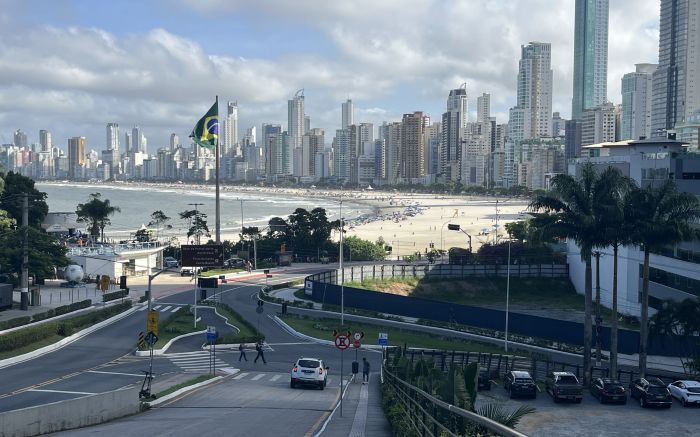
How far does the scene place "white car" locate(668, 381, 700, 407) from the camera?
103ft

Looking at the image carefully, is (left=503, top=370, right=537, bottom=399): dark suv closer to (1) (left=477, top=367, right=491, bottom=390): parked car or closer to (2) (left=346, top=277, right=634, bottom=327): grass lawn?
(1) (left=477, top=367, right=491, bottom=390): parked car

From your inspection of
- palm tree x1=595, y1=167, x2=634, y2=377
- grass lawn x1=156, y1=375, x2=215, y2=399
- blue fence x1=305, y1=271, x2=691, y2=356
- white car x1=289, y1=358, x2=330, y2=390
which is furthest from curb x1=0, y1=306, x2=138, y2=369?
palm tree x1=595, y1=167, x2=634, y2=377

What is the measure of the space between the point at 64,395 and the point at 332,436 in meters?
14.1

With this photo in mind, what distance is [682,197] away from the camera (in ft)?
127

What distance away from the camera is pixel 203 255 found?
56.8 m

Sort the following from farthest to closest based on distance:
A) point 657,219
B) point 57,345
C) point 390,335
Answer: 1. point 390,335
2. point 57,345
3. point 657,219

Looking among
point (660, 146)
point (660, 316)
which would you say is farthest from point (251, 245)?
point (660, 316)

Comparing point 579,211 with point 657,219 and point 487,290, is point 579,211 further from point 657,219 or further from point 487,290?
point 487,290

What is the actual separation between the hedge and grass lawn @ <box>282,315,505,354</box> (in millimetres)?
12561

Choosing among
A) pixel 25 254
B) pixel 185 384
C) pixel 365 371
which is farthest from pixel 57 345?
pixel 365 371

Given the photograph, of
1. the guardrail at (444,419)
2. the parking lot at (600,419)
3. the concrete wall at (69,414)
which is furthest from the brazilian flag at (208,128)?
the guardrail at (444,419)

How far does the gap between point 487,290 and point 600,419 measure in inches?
1755

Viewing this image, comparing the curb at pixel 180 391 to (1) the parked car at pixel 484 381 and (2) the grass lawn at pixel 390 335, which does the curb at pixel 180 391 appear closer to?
(1) the parked car at pixel 484 381

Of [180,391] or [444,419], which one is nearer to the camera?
[444,419]
